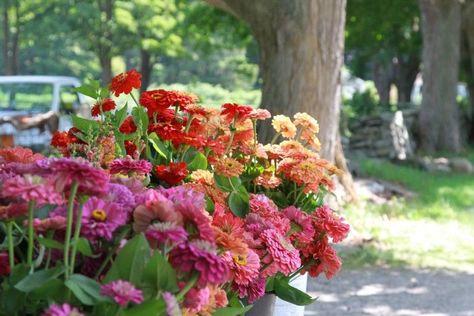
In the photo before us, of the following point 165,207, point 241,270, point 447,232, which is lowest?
point 447,232

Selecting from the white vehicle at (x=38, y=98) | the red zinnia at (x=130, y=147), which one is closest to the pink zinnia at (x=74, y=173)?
the red zinnia at (x=130, y=147)

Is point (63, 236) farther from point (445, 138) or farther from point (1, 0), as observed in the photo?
point (1, 0)

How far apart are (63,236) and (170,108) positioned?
5.68 ft

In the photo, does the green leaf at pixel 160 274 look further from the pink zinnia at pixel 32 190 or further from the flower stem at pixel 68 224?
the pink zinnia at pixel 32 190

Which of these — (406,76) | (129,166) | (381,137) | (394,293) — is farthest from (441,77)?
(129,166)

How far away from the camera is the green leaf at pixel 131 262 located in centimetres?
269

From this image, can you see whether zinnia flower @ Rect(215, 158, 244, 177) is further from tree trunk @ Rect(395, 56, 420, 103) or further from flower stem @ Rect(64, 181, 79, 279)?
tree trunk @ Rect(395, 56, 420, 103)

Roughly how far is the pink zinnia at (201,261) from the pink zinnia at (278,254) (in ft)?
3.10

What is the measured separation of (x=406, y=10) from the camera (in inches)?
1066

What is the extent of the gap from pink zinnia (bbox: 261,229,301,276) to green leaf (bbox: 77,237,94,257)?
3.28 feet

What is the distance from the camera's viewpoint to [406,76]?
37.8 m

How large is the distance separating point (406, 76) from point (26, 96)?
20172 mm

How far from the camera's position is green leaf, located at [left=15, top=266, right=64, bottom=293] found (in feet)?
8.66

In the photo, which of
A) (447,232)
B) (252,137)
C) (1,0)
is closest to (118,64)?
(1,0)
